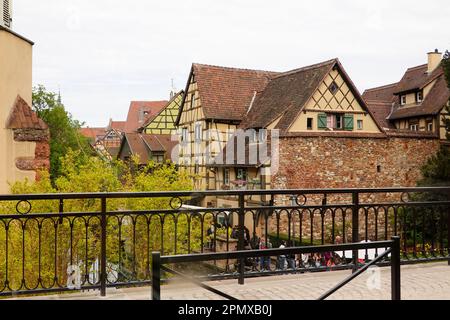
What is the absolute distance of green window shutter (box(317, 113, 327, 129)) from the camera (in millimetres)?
28656

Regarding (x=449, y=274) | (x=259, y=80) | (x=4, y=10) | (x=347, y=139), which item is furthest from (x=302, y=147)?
(x=449, y=274)

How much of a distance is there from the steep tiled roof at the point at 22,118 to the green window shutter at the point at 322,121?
56.3ft

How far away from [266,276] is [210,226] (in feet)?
46.0

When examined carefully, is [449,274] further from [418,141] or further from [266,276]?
[418,141]

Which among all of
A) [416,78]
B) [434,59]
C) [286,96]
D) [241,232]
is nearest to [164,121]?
[286,96]

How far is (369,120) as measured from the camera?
30125 millimetres

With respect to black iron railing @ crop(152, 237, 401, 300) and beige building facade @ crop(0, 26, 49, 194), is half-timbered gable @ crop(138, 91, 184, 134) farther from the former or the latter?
black iron railing @ crop(152, 237, 401, 300)

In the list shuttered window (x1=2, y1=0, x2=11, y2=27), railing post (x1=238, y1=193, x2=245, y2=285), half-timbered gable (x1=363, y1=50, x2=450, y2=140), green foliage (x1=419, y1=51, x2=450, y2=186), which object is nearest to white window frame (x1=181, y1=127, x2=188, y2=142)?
half-timbered gable (x1=363, y1=50, x2=450, y2=140)

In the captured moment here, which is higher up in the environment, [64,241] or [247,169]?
[247,169]

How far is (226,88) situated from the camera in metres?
33.5

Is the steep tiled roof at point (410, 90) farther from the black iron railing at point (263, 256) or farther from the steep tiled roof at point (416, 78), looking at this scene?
the black iron railing at point (263, 256)

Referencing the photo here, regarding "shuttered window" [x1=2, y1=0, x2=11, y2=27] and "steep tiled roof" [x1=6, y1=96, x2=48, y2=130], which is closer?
"steep tiled roof" [x1=6, y1=96, x2=48, y2=130]

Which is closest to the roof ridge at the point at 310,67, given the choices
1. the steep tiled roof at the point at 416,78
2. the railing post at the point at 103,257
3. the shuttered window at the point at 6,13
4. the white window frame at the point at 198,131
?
the white window frame at the point at 198,131

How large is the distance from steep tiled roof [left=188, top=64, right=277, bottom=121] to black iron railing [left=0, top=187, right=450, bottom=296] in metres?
6.40
